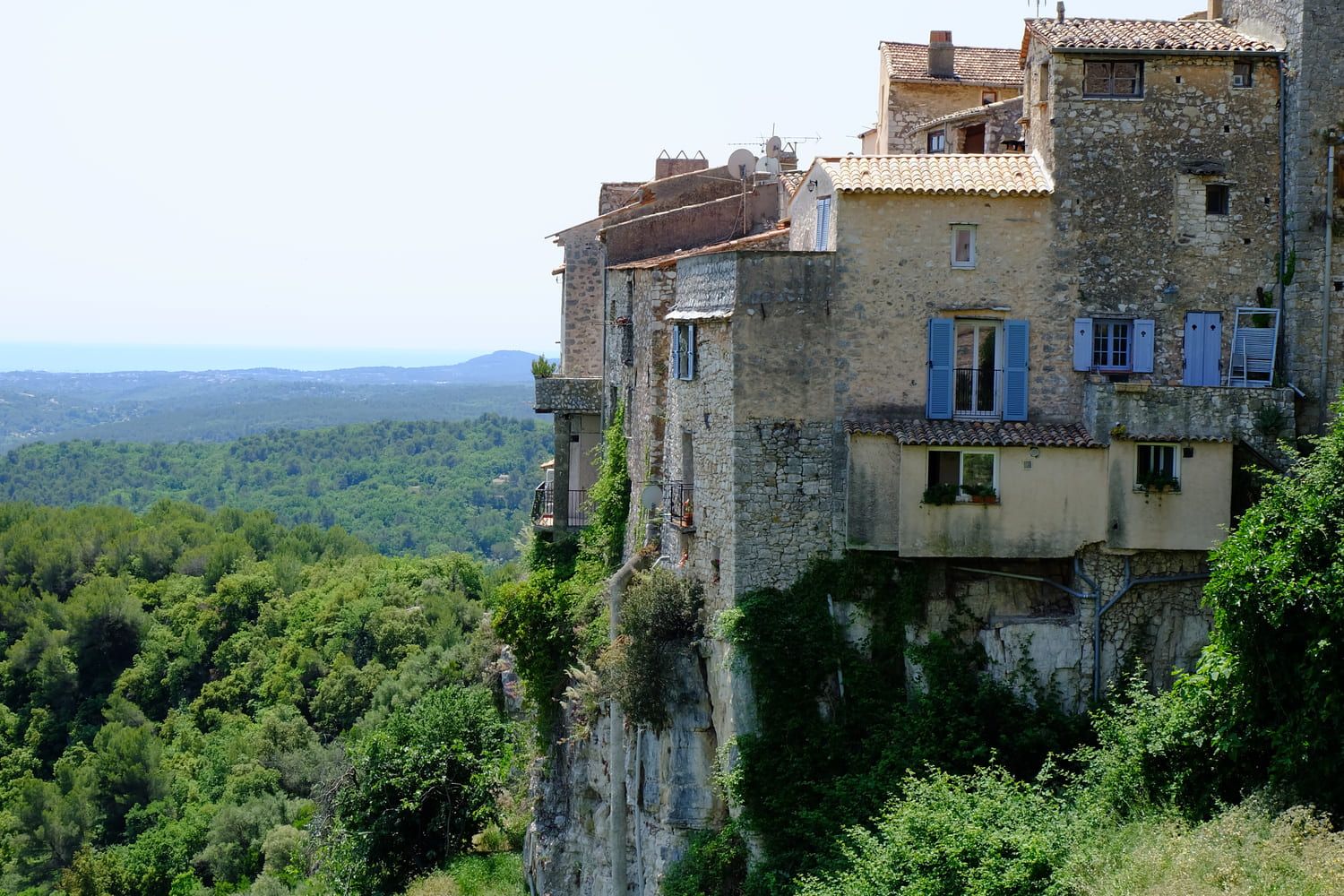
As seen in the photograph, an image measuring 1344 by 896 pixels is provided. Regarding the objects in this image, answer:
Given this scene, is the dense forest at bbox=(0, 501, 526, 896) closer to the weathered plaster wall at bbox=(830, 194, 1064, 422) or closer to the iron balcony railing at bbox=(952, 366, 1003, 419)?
the weathered plaster wall at bbox=(830, 194, 1064, 422)

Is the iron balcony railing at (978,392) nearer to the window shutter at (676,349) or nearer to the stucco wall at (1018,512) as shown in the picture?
the stucco wall at (1018,512)

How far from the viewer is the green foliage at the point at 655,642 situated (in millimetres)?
29250

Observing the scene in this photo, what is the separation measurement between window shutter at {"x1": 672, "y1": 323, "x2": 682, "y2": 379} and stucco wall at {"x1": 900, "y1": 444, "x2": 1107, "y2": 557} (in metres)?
5.06

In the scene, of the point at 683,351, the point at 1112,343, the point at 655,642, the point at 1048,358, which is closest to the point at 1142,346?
the point at 1112,343

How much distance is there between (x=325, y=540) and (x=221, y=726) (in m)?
34.0

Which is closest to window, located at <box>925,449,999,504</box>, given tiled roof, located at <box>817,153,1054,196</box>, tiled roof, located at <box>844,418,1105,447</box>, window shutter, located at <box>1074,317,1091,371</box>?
tiled roof, located at <box>844,418,1105,447</box>

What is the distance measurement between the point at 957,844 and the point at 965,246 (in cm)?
1042

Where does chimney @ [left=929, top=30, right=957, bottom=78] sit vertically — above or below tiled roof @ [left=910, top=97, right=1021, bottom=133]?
above

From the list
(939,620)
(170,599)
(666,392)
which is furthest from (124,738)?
(939,620)

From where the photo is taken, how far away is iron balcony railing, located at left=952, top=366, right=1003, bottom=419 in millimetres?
27891

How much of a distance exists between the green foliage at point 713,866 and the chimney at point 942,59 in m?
21.3

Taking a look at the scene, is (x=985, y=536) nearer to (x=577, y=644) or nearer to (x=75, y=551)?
(x=577, y=644)

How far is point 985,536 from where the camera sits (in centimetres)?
2709

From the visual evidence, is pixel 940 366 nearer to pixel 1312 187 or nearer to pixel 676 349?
pixel 676 349
